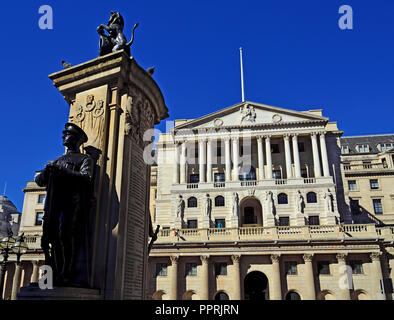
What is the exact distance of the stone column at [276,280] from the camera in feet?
120

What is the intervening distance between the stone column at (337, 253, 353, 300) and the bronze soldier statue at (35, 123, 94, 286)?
118 feet

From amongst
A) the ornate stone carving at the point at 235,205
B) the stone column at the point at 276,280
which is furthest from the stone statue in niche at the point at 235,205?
the stone column at the point at 276,280

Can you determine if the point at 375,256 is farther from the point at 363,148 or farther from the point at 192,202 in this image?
the point at 363,148

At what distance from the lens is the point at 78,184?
7.47 metres

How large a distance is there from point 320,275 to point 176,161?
28124 mm

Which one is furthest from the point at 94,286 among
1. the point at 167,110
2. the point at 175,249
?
the point at 175,249

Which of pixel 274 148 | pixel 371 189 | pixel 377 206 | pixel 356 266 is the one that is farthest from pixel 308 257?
pixel 371 189

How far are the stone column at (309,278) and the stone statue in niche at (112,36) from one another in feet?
112

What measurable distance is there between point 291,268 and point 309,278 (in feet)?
7.60

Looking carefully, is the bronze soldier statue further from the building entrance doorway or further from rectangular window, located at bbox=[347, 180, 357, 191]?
rectangular window, located at bbox=[347, 180, 357, 191]

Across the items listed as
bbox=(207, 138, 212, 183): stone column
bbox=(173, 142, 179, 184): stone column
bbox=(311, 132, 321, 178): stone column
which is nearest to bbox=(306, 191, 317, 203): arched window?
bbox=(311, 132, 321, 178): stone column

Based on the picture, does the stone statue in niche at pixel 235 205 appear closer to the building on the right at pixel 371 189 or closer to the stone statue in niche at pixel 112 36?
the building on the right at pixel 371 189

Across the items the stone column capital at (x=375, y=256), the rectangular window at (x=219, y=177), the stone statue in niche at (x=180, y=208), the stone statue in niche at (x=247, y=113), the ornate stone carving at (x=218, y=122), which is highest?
the stone statue in niche at (x=247, y=113)
